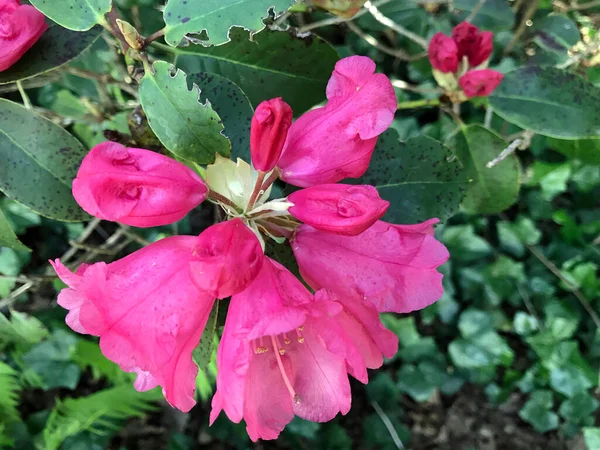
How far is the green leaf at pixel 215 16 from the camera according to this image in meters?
0.59

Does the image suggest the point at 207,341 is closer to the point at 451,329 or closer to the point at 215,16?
the point at 215,16

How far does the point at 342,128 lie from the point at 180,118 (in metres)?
0.18

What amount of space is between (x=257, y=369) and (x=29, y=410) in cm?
149

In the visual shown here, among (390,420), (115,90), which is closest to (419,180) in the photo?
(115,90)

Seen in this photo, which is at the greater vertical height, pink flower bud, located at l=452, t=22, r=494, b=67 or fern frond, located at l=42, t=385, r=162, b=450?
pink flower bud, located at l=452, t=22, r=494, b=67

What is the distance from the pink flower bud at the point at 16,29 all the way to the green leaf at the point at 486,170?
2.49ft

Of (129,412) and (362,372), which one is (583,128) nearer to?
(362,372)

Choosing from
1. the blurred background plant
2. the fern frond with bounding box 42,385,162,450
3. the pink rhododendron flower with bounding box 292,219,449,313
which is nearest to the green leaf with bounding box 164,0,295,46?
the pink rhododendron flower with bounding box 292,219,449,313

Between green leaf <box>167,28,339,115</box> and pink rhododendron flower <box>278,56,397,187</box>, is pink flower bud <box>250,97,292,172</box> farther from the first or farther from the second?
green leaf <box>167,28,339,115</box>

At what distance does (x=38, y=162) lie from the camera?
2.32 ft

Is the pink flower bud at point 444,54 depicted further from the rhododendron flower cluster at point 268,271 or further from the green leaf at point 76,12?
the green leaf at point 76,12

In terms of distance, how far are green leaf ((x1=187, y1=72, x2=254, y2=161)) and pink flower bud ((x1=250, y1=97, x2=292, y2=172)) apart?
0.18 m

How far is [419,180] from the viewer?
0.85 metres

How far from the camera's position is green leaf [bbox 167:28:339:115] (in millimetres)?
788
